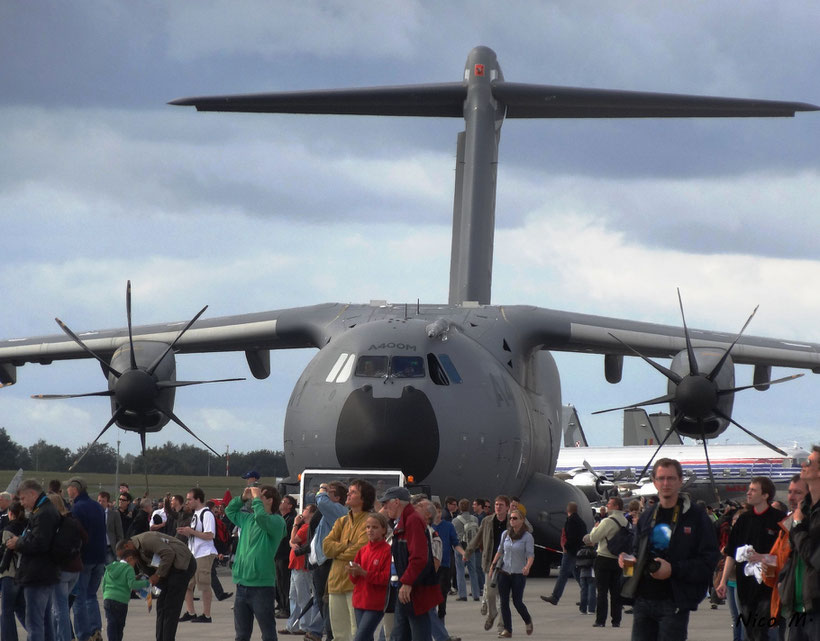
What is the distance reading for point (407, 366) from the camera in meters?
18.3

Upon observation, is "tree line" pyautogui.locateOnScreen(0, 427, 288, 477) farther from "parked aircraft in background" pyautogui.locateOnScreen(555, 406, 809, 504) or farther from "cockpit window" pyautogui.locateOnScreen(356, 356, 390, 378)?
"cockpit window" pyautogui.locateOnScreen(356, 356, 390, 378)

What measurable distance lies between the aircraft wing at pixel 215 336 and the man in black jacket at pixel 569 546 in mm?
5151

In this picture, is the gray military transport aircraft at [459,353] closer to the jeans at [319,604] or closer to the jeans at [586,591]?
the jeans at [586,591]

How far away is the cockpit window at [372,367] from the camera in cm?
1816

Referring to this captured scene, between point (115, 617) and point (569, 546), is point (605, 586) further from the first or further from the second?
point (115, 617)

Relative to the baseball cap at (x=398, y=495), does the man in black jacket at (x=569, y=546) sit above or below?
below

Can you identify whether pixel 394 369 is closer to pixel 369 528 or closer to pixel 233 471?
pixel 369 528

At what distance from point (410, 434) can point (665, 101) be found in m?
8.73

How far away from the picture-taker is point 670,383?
62.5 ft

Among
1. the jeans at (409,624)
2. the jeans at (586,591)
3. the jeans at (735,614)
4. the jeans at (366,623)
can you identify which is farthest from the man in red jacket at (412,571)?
the jeans at (586,591)

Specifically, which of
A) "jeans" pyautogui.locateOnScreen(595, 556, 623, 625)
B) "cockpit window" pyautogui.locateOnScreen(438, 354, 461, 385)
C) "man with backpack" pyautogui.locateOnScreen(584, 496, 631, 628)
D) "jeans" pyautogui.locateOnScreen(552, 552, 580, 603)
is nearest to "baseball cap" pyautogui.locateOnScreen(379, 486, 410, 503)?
"man with backpack" pyautogui.locateOnScreen(584, 496, 631, 628)

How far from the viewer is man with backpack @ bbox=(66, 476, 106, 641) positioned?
39.8 feet

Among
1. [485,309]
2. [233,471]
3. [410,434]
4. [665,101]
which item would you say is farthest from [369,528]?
[233,471]

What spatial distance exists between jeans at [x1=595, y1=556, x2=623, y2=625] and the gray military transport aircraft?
3308 mm
